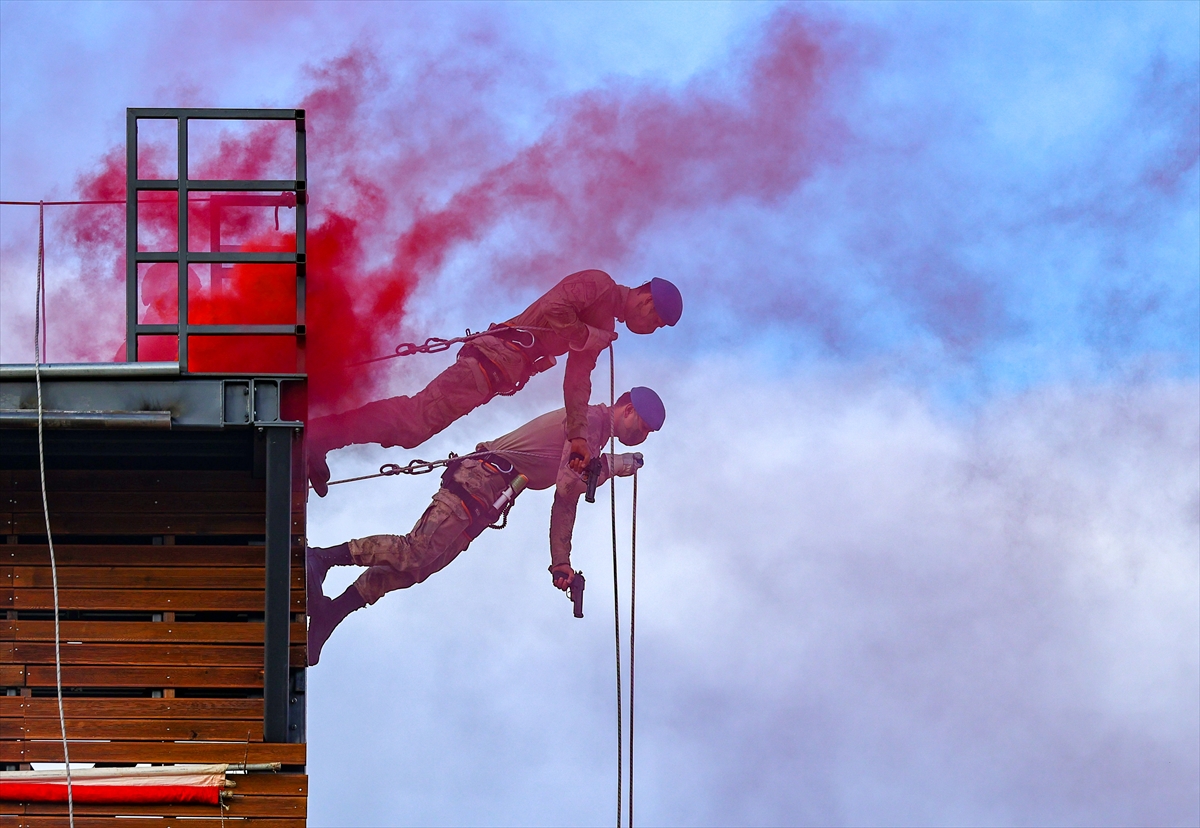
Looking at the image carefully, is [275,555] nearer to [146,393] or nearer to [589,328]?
[146,393]

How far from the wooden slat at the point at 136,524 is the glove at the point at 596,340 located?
527cm

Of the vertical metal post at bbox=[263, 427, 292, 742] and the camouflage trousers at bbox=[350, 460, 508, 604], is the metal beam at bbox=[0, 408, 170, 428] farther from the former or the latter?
the camouflage trousers at bbox=[350, 460, 508, 604]

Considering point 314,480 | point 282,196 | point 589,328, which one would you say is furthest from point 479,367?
point 282,196

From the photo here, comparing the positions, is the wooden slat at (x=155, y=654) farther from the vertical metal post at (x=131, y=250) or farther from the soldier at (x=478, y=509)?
the soldier at (x=478, y=509)

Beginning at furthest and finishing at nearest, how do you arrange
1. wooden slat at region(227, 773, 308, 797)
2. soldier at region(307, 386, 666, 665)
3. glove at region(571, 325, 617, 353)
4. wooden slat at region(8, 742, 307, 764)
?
glove at region(571, 325, 617, 353) → soldier at region(307, 386, 666, 665) → wooden slat at region(8, 742, 307, 764) → wooden slat at region(227, 773, 308, 797)

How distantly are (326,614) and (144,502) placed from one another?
4342 millimetres

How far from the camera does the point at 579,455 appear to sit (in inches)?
553

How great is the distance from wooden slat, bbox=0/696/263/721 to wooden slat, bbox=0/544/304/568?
A: 94 centimetres

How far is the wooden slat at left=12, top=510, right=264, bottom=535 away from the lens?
9320 millimetres

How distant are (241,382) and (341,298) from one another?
654 centimetres

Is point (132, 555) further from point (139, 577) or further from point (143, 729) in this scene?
point (143, 729)

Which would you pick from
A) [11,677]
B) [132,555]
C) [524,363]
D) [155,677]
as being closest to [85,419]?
[132,555]

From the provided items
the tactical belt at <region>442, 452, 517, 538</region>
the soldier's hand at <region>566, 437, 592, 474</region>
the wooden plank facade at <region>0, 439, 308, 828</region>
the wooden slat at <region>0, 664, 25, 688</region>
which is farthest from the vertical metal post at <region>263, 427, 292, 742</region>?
the soldier's hand at <region>566, 437, 592, 474</region>

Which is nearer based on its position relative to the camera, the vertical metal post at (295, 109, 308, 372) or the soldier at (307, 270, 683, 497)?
the vertical metal post at (295, 109, 308, 372)
